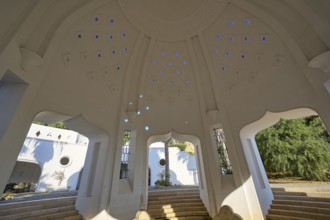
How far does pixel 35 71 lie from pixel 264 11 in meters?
6.01

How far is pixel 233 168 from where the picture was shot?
5215mm

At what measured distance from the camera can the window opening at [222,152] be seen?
5.81 m

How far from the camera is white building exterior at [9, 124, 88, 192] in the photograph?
12.3m

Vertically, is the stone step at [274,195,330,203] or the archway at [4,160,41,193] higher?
the archway at [4,160,41,193]

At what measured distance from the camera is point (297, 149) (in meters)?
9.66

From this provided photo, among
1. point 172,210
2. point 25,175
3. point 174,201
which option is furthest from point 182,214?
point 25,175

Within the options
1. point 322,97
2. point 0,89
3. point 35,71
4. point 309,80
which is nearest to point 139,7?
point 35,71

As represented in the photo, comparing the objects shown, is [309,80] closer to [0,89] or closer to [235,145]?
[235,145]

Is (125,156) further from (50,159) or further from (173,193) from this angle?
(50,159)

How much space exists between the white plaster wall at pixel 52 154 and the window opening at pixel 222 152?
12735 mm

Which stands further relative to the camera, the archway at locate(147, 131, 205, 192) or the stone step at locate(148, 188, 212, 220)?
the archway at locate(147, 131, 205, 192)

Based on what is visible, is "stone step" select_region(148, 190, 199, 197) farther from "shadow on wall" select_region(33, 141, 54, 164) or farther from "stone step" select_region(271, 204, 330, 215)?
"shadow on wall" select_region(33, 141, 54, 164)

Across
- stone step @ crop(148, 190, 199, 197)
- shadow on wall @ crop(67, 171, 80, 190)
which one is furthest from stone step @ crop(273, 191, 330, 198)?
shadow on wall @ crop(67, 171, 80, 190)

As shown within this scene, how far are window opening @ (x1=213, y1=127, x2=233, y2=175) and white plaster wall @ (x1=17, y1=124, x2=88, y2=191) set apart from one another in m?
12.7
